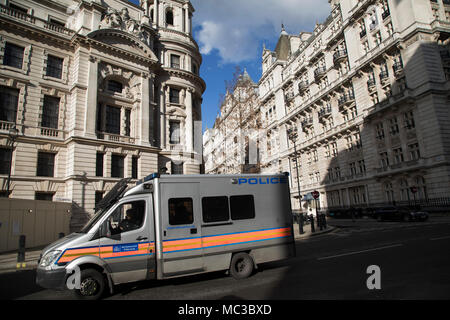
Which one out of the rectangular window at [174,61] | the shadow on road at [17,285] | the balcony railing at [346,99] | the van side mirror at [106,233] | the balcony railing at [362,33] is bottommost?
the shadow on road at [17,285]

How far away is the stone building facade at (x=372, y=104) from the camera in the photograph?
28453 mm

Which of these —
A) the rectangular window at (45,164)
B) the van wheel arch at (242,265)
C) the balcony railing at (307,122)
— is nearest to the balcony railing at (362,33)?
the balcony railing at (307,122)

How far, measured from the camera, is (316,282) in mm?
6312

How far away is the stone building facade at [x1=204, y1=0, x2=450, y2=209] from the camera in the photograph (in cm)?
2845

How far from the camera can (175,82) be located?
3152cm

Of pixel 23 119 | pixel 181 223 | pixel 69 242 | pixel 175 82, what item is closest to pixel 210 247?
pixel 181 223

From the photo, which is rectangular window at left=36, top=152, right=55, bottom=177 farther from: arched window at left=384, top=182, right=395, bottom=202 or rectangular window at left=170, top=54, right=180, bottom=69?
arched window at left=384, top=182, right=395, bottom=202

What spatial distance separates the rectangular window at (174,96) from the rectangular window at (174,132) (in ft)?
8.80

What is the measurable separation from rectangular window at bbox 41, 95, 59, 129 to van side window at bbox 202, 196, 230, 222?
21.6 m

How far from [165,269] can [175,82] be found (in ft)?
91.7

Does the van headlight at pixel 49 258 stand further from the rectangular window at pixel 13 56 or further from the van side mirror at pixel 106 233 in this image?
the rectangular window at pixel 13 56

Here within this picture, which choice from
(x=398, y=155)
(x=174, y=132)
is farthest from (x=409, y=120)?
(x=174, y=132)

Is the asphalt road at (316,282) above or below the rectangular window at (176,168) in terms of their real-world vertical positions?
below
